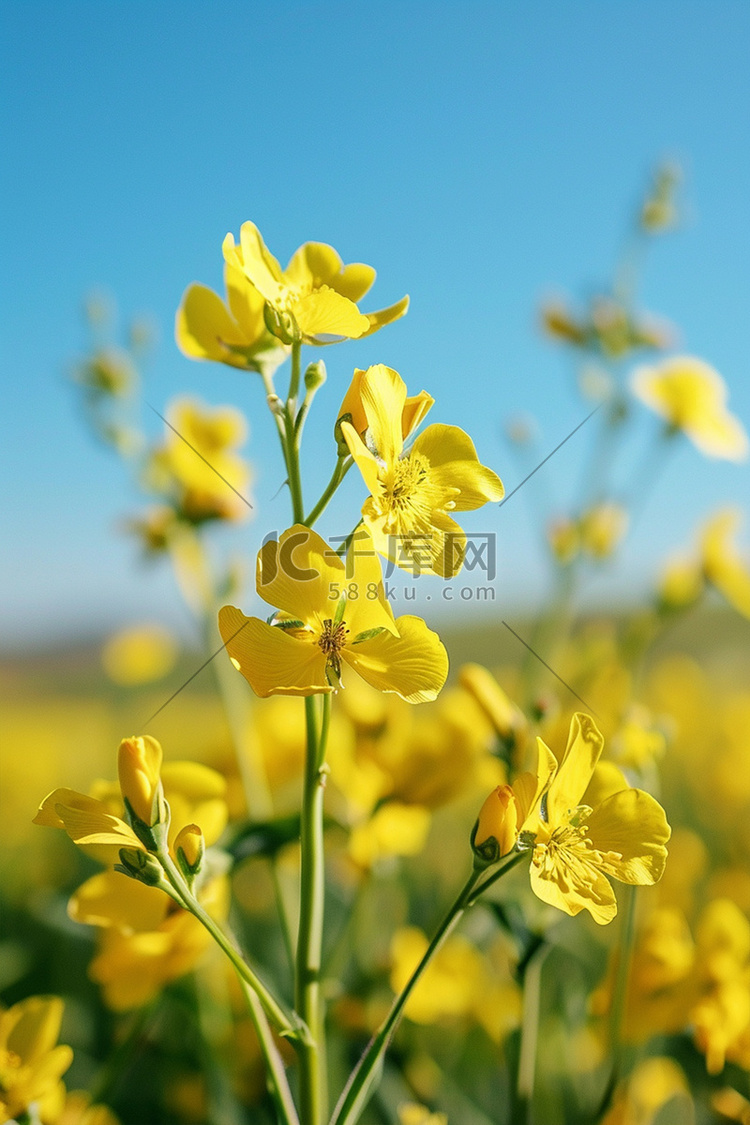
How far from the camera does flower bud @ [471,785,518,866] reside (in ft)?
1.56

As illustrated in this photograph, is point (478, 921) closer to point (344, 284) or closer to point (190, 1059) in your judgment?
point (190, 1059)

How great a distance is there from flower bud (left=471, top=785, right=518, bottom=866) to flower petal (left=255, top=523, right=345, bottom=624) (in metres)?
0.15

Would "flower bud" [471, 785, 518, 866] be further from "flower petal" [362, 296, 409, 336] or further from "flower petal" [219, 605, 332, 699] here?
"flower petal" [362, 296, 409, 336]

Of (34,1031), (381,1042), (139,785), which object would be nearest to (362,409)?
(139,785)

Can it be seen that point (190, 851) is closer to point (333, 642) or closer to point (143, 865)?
point (143, 865)

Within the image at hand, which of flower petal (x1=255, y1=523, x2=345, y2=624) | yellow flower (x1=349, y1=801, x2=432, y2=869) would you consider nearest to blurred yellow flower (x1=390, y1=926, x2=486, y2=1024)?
yellow flower (x1=349, y1=801, x2=432, y2=869)

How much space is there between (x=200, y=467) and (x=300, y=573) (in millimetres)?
811

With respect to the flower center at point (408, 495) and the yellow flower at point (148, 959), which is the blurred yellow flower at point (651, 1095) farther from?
the flower center at point (408, 495)

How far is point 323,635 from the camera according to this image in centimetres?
51

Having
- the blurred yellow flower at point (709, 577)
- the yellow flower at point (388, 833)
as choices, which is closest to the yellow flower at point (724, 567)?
the blurred yellow flower at point (709, 577)

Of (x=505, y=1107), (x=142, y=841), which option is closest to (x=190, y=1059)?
(x=505, y=1107)

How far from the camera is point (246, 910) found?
1.50 metres

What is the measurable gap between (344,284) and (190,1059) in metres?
0.98

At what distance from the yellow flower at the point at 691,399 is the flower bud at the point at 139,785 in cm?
113
